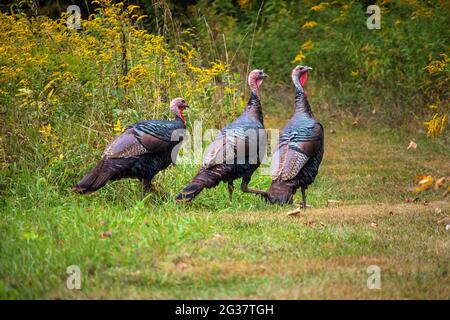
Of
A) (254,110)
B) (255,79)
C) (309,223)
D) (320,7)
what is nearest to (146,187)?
(254,110)

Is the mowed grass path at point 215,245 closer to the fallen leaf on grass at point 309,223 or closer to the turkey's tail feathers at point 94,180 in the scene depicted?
the fallen leaf on grass at point 309,223

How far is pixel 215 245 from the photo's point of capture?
6.11 m

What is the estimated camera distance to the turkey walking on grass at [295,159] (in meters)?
8.02

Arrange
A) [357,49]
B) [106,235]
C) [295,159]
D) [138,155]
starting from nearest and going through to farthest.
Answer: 1. [106,235]
2. [138,155]
3. [295,159]
4. [357,49]

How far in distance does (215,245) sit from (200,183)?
72.3 inches

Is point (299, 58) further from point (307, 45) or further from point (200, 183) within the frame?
point (200, 183)

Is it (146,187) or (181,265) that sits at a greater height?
(146,187)

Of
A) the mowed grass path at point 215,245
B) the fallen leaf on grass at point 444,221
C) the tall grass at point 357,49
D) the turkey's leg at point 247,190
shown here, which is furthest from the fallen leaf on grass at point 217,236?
the tall grass at point 357,49

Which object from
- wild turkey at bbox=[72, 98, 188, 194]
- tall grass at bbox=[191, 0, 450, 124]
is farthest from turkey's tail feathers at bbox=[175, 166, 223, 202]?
tall grass at bbox=[191, 0, 450, 124]

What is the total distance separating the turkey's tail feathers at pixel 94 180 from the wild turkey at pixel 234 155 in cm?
76

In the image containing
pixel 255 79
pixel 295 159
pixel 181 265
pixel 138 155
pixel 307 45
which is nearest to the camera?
pixel 181 265

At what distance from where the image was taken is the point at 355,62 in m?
14.4
